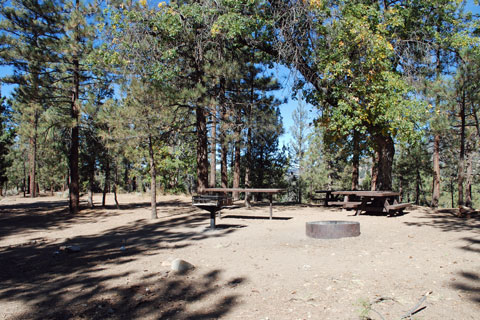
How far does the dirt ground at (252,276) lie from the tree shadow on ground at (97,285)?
0.01m

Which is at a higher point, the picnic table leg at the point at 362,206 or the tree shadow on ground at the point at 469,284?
the picnic table leg at the point at 362,206

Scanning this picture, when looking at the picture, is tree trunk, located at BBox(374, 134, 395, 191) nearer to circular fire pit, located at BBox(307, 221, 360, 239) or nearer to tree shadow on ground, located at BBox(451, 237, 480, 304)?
circular fire pit, located at BBox(307, 221, 360, 239)

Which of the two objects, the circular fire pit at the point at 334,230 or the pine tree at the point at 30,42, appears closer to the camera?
the circular fire pit at the point at 334,230

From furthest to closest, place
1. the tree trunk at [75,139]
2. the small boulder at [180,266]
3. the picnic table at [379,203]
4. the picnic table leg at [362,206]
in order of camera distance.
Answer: the tree trunk at [75,139], the picnic table leg at [362,206], the picnic table at [379,203], the small boulder at [180,266]

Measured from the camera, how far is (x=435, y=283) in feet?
11.8

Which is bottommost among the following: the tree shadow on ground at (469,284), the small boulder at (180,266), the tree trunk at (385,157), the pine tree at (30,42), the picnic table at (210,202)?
the small boulder at (180,266)

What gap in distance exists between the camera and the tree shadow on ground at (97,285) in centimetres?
323

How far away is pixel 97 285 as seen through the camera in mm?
3977

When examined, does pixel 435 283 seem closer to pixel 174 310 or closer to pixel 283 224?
pixel 174 310

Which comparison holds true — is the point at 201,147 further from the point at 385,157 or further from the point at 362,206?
the point at 385,157

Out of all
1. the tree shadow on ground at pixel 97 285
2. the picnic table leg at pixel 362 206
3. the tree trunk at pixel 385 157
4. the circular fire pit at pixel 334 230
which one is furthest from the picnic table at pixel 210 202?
the tree trunk at pixel 385 157

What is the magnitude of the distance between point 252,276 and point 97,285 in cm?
193

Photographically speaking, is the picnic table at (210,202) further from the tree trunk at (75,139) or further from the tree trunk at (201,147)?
the tree trunk at (75,139)

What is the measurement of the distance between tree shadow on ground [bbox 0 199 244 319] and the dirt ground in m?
0.01
